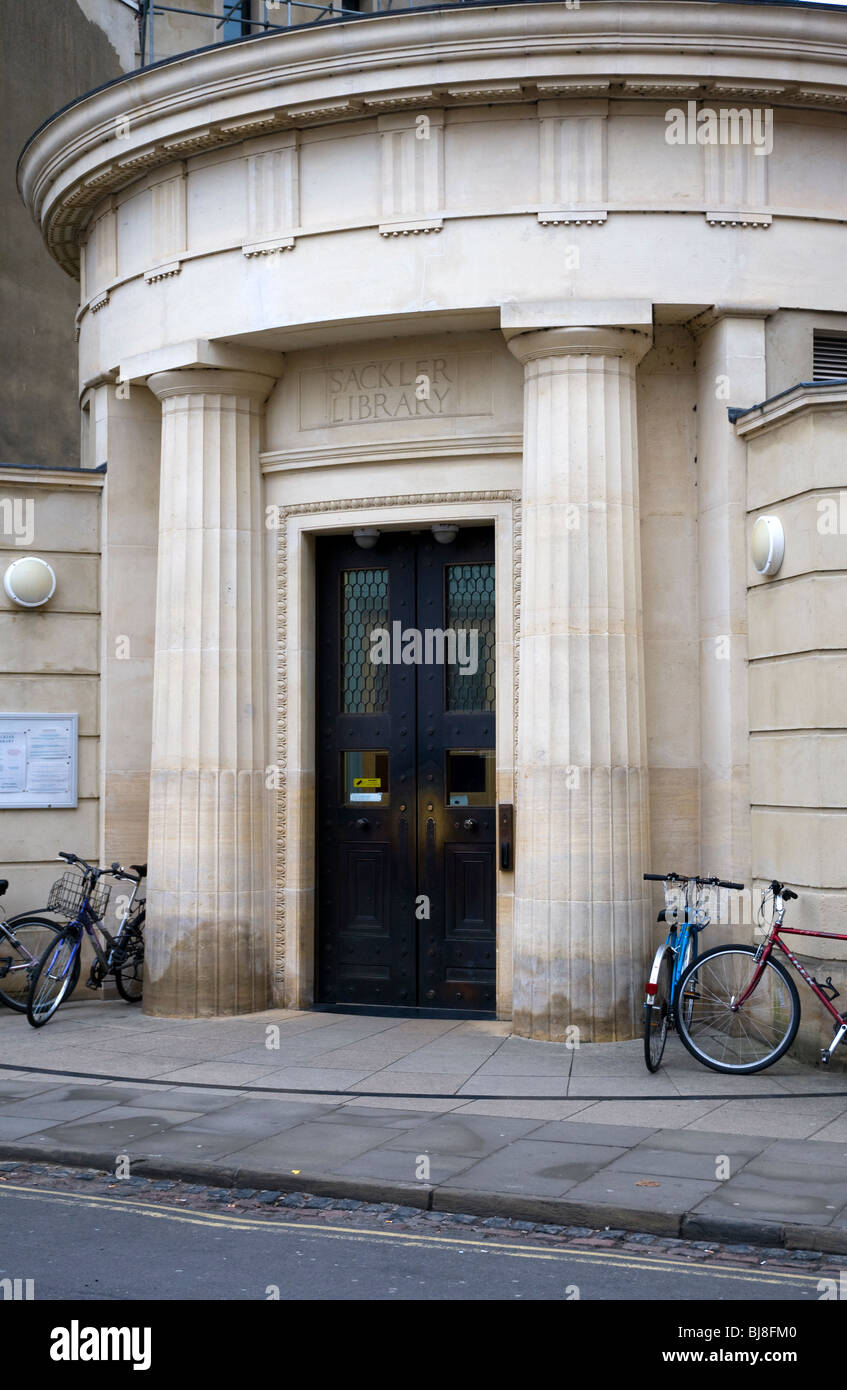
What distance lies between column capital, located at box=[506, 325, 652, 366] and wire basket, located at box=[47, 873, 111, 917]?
224 inches

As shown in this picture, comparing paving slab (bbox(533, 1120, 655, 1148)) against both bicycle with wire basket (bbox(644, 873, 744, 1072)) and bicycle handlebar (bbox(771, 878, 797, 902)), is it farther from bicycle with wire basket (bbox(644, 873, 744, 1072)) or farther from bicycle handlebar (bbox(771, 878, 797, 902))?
bicycle handlebar (bbox(771, 878, 797, 902))

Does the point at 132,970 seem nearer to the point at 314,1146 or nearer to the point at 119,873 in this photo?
the point at 119,873

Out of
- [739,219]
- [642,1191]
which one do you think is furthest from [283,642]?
[642,1191]

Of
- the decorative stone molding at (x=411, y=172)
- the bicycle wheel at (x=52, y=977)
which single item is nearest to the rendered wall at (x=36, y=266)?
the bicycle wheel at (x=52, y=977)

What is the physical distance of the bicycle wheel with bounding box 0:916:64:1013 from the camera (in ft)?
40.7

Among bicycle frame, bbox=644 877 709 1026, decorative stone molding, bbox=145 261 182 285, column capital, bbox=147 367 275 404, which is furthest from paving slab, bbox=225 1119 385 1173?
decorative stone molding, bbox=145 261 182 285

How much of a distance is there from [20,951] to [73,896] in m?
0.81

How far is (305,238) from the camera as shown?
1182cm

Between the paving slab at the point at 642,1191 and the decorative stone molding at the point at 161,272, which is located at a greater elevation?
the decorative stone molding at the point at 161,272

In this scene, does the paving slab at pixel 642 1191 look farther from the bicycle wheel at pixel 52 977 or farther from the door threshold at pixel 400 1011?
the bicycle wheel at pixel 52 977

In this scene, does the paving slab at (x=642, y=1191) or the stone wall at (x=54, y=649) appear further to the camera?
the stone wall at (x=54, y=649)

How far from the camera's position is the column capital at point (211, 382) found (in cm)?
1240

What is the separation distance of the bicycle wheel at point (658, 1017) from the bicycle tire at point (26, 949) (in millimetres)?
4982

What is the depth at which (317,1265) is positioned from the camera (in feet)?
20.2
